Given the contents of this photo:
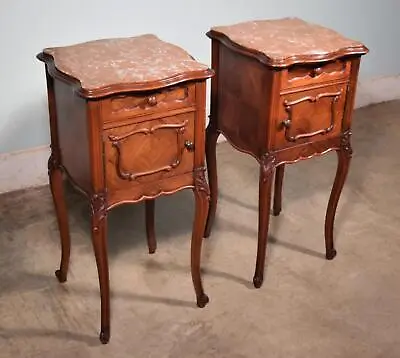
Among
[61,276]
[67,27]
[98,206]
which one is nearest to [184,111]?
[98,206]

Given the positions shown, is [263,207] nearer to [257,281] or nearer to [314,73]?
Answer: [257,281]

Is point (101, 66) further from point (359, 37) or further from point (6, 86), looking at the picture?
point (359, 37)

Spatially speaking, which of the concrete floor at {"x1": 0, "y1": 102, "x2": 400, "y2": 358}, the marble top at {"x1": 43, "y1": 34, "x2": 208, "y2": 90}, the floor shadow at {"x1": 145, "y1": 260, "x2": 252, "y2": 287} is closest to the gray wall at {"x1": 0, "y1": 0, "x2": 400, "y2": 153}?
the concrete floor at {"x1": 0, "y1": 102, "x2": 400, "y2": 358}

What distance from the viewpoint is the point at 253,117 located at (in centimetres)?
174

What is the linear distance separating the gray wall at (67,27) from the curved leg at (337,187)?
900mm

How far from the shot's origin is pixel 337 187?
192cm

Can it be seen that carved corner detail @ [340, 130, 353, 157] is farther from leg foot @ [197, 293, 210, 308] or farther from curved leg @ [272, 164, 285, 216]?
leg foot @ [197, 293, 210, 308]

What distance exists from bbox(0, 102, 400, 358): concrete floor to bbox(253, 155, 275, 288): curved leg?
53 millimetres

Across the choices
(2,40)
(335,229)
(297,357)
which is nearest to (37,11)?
(2,40)

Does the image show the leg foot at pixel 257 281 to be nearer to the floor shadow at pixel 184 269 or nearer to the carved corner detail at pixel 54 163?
the floor shadow at pixel 184 269

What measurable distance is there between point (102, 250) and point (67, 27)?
97cm

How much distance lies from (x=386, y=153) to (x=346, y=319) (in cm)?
111

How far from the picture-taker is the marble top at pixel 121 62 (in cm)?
147

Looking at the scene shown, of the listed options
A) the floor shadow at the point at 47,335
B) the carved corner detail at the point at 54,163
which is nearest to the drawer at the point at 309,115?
the carved corner detail at the point at 54,163
